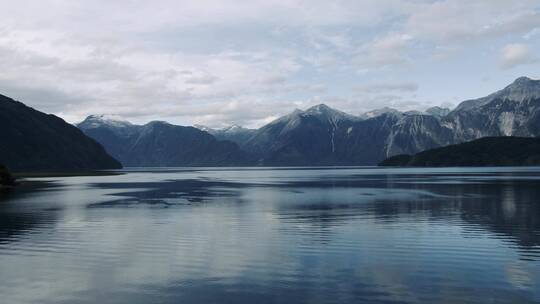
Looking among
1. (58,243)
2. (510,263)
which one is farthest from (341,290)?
(58,243)

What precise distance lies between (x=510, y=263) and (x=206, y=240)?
1004 inches

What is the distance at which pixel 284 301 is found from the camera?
84.6ft

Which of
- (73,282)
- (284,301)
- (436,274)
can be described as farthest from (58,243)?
(436,274)

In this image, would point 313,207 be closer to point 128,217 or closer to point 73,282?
point 128,217

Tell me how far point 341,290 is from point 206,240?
20.8 m

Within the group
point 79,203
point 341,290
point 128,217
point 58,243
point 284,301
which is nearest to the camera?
point 284,301

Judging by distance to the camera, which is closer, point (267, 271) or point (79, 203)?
point (267, 271)

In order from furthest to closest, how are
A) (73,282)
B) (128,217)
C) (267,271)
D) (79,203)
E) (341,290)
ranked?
(79,203)
(128,217)
(267,271)
(73,282)
(341,290)

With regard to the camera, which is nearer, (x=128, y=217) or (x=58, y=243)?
(x=58, y=243)

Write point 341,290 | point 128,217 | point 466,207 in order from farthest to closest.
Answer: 1. point 466,207
2. point 128,217
3. point 341,290

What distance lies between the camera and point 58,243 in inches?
1766

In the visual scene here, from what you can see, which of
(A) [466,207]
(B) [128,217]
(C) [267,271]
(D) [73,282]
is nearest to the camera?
(D) [73,282]

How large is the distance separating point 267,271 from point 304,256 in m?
5.62

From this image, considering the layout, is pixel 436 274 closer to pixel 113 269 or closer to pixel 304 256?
pixel 304 256
